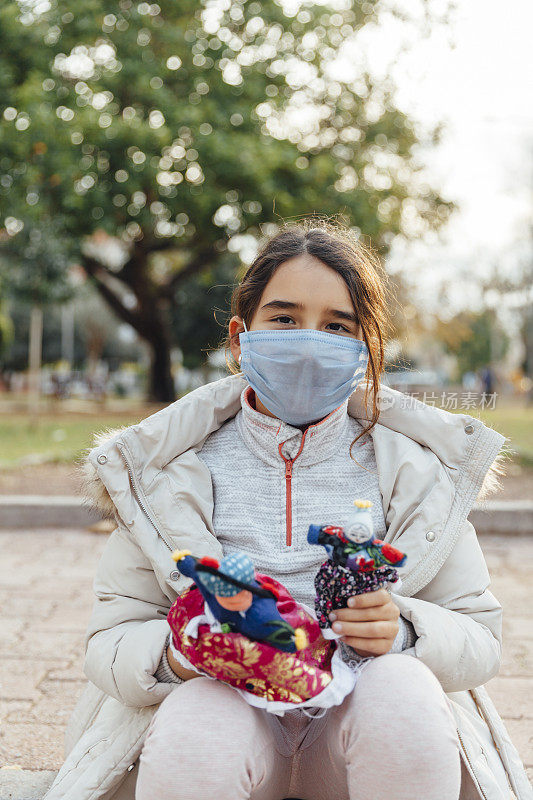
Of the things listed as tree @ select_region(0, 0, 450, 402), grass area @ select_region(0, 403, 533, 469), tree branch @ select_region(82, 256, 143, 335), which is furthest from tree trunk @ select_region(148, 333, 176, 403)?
tree @ select_region(0, 0, 450, 402)

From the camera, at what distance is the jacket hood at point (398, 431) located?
195cm

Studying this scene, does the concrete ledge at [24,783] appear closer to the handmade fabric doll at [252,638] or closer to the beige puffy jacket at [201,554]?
the beige puffy jacket at [201,554]

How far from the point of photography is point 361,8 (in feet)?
54.6

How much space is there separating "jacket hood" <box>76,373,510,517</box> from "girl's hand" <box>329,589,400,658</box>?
1.60 ft

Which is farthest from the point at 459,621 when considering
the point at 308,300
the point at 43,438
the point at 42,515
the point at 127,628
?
the point at 43,438

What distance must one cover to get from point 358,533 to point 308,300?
0.75m

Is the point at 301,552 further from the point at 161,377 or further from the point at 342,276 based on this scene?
the point at 161,377

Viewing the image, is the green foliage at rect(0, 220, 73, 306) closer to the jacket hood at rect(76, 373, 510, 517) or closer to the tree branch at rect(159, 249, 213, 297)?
the tree branch at rect(159, 249, 213, 297)

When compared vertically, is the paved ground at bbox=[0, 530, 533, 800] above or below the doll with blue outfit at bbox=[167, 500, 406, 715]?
below

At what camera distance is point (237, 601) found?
1.41 m

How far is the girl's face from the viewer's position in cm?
201

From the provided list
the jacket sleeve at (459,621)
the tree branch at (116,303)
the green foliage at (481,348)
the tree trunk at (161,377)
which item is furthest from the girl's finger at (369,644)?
the green foliage at (481,348)

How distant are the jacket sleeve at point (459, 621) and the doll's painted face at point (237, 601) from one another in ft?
1.42

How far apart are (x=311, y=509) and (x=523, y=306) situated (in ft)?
127
